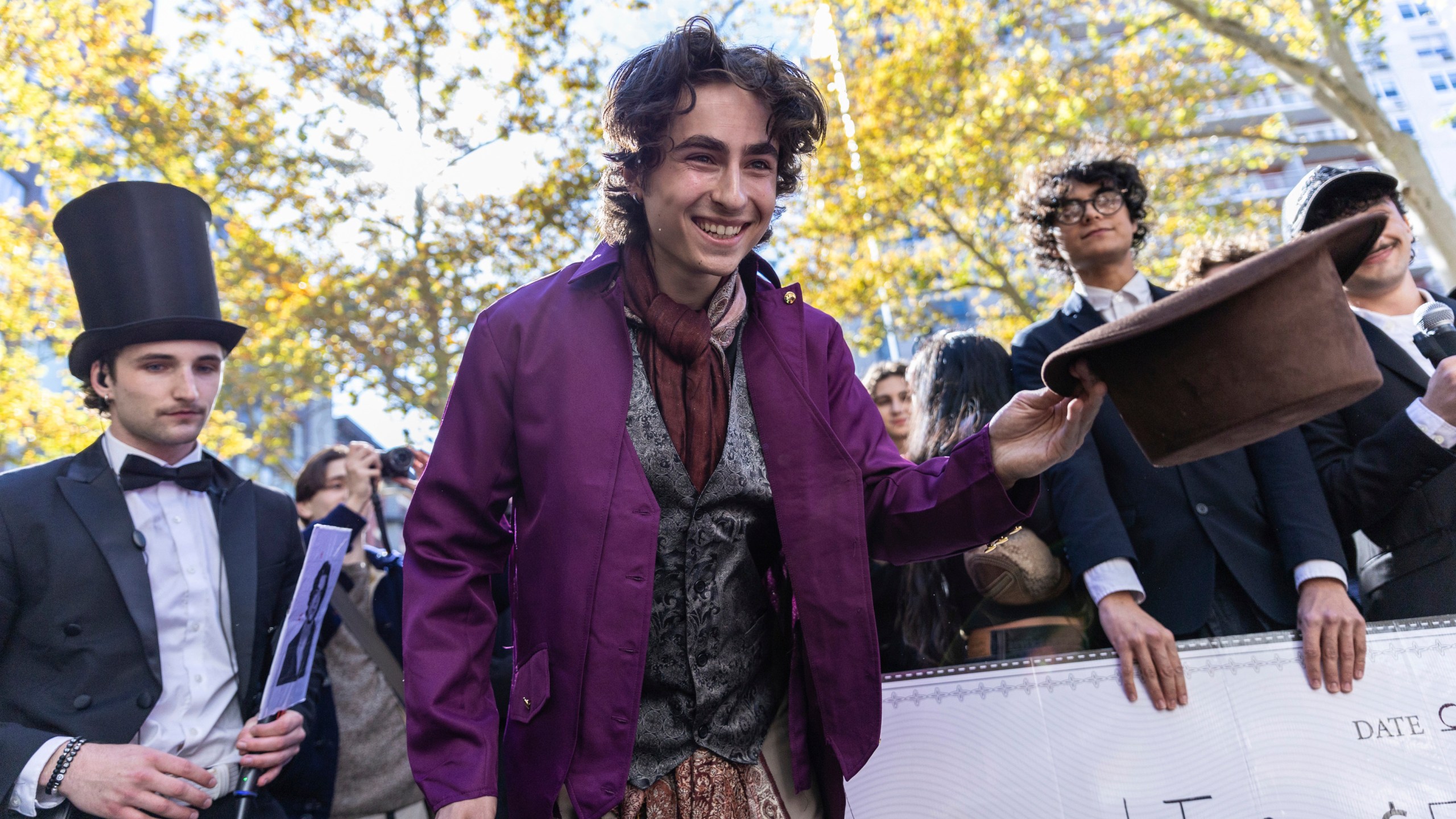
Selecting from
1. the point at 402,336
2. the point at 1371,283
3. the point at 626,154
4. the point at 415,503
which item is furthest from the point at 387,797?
the point at 402,336

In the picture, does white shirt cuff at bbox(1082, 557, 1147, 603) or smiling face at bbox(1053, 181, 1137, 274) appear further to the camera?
smiling face at bbox(1053, 181, 1137, 274)

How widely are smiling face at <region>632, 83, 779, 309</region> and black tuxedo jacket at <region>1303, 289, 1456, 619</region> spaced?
1921 millimetres

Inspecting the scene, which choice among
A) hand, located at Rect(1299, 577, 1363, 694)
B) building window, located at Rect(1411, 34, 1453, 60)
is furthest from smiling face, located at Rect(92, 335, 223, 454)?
building window, located at Rect(1411, 34, 1453, 60)

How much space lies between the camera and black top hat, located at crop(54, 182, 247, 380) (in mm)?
3197

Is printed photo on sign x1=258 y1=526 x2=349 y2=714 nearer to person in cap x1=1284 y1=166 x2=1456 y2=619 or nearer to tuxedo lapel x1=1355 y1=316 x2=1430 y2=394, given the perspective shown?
person in cap x1=1284 y1=166 x2=1456 y2=619

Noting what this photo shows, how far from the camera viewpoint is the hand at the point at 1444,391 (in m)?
2.57

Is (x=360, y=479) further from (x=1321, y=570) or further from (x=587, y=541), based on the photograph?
(x=1321, y=570)

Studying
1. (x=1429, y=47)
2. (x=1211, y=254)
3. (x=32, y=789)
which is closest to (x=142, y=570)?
(x=32, y=789)

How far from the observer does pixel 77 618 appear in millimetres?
2725

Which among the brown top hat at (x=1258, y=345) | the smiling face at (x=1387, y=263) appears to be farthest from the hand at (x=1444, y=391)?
the brown top hat at (x=1258, y=345)

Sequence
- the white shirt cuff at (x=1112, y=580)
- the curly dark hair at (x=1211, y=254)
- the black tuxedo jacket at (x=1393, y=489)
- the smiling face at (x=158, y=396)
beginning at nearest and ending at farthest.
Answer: the white shirt cuff at (x=1112, y=580) → the black tuxedo jacket at (x=1393, y=489) → the smiling face at (x=158, y=396) → the curly dark hair at (x=1211, y=254)

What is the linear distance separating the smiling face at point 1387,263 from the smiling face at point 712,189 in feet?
7.98

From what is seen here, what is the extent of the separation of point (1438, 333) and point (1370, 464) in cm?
43

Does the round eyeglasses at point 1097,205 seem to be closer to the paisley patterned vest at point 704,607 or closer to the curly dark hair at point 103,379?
the paisley patterned vest at point 704,607
